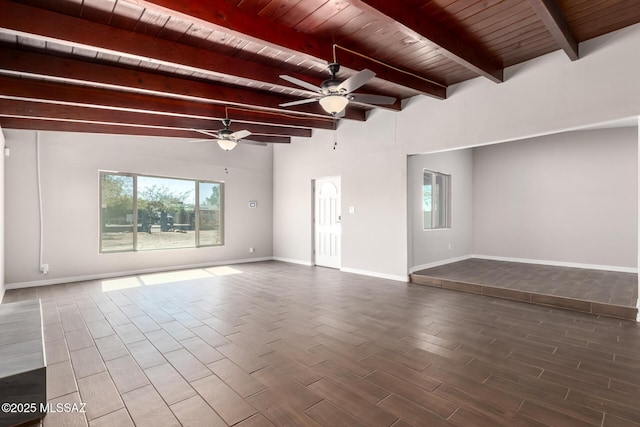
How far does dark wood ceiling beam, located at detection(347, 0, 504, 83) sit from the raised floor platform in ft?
10.3

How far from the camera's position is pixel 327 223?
7.46 metres

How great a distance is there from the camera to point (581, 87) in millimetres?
3855

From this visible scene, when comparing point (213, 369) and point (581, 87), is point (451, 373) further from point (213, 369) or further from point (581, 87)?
point (581, 87)

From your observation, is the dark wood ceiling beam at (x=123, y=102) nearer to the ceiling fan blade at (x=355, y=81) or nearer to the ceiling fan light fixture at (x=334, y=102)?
the ceiling fan light fixture at (x=334, y=102)

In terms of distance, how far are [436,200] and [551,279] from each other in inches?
103

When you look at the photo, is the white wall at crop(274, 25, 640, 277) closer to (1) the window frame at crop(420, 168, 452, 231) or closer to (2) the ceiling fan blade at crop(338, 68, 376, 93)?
(1) the window frame at crop(420, 168, 452, 231)

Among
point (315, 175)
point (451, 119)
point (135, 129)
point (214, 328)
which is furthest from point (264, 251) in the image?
point (451, 119)

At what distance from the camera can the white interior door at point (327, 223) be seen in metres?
7.24

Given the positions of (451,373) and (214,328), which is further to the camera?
(214,328)

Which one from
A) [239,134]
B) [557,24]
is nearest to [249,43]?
[239,134]

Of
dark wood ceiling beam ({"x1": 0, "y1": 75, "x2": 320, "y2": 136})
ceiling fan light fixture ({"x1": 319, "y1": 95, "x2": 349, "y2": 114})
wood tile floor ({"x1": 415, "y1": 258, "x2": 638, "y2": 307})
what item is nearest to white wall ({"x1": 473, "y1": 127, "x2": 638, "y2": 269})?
wood tile floor ({"x1": 415, "y1": 258, "x2": 638, "y2": 307})

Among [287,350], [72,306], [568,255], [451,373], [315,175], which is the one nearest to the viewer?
[451,373]

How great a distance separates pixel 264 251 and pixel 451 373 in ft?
22.2

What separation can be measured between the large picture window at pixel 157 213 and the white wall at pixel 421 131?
187cm
